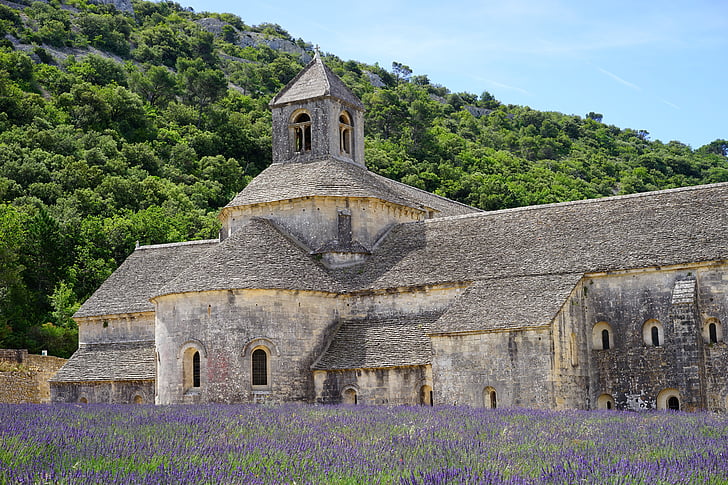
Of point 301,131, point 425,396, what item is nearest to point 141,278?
point 301,131

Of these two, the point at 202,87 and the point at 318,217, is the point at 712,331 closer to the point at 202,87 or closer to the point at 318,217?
the point at 318,217

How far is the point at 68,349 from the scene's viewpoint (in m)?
54.1

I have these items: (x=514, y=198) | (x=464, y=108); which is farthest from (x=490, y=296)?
(x=464, y=108)

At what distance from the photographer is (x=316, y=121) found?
41875mm

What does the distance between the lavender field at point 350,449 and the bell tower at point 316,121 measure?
2211 centimetres

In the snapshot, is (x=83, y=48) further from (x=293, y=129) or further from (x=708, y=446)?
(x=708, y=446)

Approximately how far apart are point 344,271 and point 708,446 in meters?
23.8

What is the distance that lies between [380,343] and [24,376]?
18530 millimetres

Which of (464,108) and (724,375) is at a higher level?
(464,108)

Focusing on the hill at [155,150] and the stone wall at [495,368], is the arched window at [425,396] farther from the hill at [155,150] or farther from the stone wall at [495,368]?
the hill at [155,150]

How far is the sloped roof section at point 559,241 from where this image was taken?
32.2 meters

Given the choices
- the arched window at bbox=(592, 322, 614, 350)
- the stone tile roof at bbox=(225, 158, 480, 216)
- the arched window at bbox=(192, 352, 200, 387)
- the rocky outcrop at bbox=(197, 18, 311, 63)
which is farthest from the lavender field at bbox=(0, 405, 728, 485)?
the rocky outcrop at bbox=(197, 18, 311, 63)

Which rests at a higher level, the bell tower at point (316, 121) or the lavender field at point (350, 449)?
the bell tower at point (316, 121)

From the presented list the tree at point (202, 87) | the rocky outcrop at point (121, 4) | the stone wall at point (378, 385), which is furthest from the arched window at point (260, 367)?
the rocky outcrop at point (121, 4)
